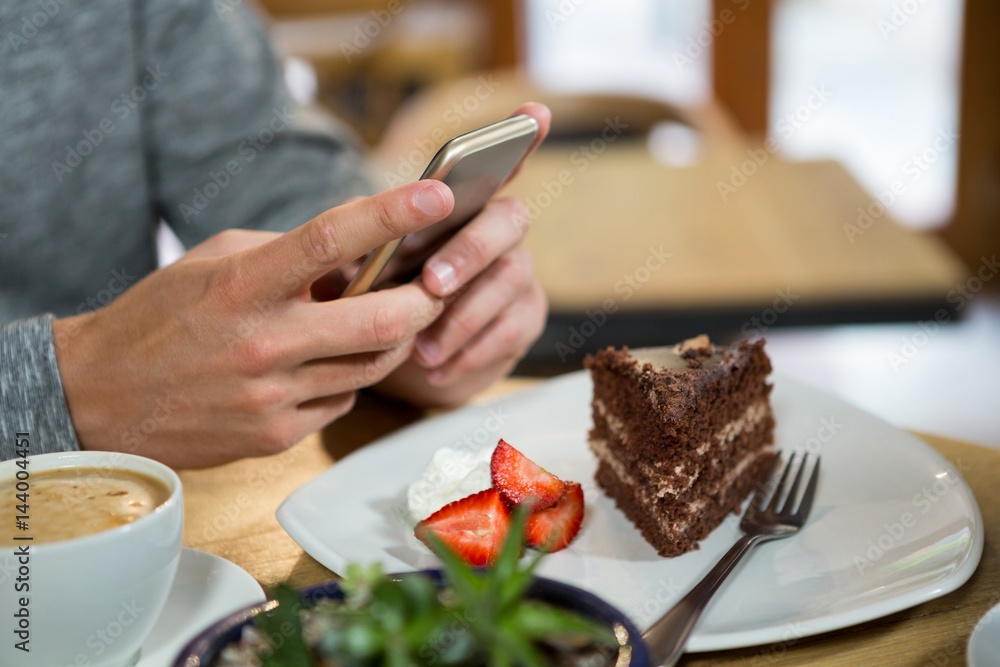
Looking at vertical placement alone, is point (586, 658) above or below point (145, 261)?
above

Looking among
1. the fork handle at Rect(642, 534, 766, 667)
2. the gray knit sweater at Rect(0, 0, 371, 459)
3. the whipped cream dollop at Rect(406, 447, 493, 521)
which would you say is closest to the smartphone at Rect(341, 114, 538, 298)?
the whipped cream dollop at Rect(406, 447, 493, 521)

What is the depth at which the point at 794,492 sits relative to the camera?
105 cm

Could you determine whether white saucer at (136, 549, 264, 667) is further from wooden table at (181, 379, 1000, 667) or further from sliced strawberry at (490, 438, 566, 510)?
sliced strawberry at (490, 438, 566, 510)

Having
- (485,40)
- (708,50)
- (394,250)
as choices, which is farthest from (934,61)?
(394,250)

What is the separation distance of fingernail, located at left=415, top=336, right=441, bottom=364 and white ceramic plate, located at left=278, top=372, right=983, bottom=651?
0.30ft

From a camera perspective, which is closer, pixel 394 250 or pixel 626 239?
pixel 394 250

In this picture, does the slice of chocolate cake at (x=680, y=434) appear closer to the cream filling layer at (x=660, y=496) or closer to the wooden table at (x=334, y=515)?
the cream filling layer at (x=660, y=496)

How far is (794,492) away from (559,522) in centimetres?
28

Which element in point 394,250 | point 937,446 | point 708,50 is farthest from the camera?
point 708,50

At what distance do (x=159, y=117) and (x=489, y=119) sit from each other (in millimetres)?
1670

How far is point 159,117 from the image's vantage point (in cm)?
171

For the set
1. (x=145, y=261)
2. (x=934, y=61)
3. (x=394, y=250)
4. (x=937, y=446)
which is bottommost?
(x=934, y=61)

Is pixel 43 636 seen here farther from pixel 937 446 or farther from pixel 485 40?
pixel 485 40

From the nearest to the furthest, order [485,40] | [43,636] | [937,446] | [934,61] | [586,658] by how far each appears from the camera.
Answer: [586,658], [43,636], [937,446], [934,61], [485,40]
